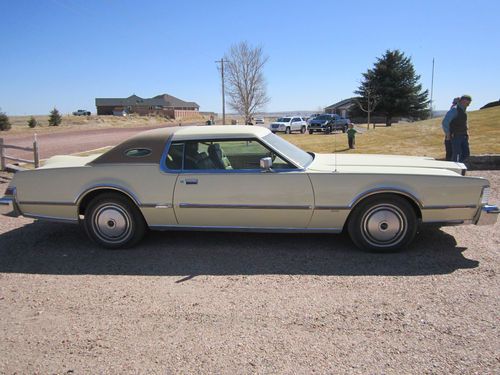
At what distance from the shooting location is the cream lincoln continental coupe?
429 centimetres

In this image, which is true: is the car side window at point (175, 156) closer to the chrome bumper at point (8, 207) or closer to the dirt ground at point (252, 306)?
the dirt ground at point (252, 306)

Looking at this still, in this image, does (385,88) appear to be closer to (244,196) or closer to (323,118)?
(323,118)

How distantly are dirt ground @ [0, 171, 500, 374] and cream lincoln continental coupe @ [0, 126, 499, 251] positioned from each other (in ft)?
1.07

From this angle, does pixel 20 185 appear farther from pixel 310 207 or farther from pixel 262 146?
pixel 310 207

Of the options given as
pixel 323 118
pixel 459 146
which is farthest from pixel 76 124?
pixel 459 146

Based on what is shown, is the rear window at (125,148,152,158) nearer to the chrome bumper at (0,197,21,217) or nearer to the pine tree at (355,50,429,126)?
the chrome bumper at (0,197,21,217)

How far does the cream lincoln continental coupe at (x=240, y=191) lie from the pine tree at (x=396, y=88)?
51.9 m

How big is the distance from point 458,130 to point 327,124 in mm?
28555

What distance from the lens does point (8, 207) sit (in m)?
4.88

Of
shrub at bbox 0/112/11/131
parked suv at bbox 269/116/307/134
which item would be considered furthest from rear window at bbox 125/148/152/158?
shrub at bbox 0/112/11/131

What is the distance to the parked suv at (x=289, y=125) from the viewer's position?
38.7 meters

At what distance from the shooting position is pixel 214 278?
3.92m

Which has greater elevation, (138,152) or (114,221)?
(138,152)

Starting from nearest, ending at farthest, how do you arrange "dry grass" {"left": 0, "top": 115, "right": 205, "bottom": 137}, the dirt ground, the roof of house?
1. the dirt ground
2. "dry grass" {"left": 0, "top": 115, "right": 205, "bottom": 137}
3. the roof of house
